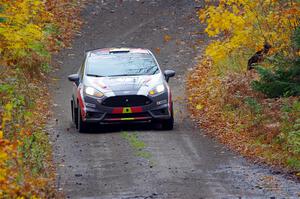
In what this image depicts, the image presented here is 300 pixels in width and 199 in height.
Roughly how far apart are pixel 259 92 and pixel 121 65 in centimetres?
313

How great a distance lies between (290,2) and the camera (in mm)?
18922

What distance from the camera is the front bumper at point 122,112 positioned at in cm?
1731

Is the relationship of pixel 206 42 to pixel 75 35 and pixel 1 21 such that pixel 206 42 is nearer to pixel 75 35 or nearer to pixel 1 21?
pixel 75 35

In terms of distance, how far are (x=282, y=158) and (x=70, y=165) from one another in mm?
3588

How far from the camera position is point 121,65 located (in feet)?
61.3

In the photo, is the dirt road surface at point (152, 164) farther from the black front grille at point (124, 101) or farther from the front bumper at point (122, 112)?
A: the black front grille at point (124, 101)

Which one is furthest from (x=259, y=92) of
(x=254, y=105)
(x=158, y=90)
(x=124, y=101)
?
(x=124, y=101)

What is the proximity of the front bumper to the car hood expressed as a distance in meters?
0.29

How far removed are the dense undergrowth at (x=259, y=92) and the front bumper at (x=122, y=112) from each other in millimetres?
1232

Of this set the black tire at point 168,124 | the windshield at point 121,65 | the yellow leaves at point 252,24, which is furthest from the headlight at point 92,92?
the yellow leaves at point 252,24

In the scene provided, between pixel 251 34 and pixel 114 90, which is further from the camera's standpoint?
pixel 251 34

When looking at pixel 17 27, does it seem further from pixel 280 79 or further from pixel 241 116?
pixel 280 79

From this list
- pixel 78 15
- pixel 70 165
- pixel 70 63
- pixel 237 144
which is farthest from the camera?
pixel 78 15

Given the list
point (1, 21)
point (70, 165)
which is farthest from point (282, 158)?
point (1, 21)
